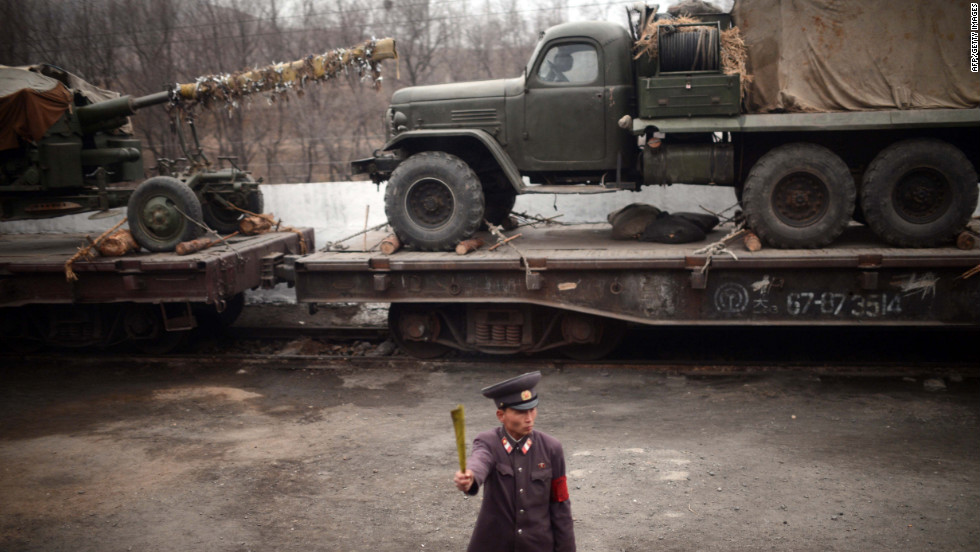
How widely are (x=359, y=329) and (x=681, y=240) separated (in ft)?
14.2

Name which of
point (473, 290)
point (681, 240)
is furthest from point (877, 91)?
point (473, 290)

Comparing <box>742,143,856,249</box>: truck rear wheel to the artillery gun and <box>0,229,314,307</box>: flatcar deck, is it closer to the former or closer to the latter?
the artillery gun

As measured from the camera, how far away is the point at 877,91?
725cm

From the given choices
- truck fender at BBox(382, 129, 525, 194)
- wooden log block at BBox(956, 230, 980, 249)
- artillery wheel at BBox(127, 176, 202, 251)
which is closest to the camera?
wooden log block at BBox(956, 230, 980, 249)

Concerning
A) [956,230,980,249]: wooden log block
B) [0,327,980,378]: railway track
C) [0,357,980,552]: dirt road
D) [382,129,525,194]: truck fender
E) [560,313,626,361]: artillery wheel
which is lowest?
[0,357,980,552]: dirt road

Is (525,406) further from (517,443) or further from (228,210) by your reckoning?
(228,210)

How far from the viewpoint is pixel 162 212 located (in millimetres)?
8570

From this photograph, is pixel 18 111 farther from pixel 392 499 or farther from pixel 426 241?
pixel 392 499

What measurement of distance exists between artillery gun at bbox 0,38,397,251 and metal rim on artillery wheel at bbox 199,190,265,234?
0.01 m

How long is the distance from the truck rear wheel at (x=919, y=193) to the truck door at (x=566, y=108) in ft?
9.17

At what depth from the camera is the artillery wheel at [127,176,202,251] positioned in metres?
8.55

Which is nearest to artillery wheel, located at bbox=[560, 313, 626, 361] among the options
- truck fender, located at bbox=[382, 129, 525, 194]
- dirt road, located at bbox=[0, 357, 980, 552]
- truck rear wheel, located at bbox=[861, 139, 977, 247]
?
dirt road, located at bbox=[0, 357, 980, 552]

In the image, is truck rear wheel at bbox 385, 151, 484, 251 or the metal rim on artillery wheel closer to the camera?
truck rear wheel at bbox 385, 151, 484, 251

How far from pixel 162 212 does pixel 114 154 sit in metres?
1.98
